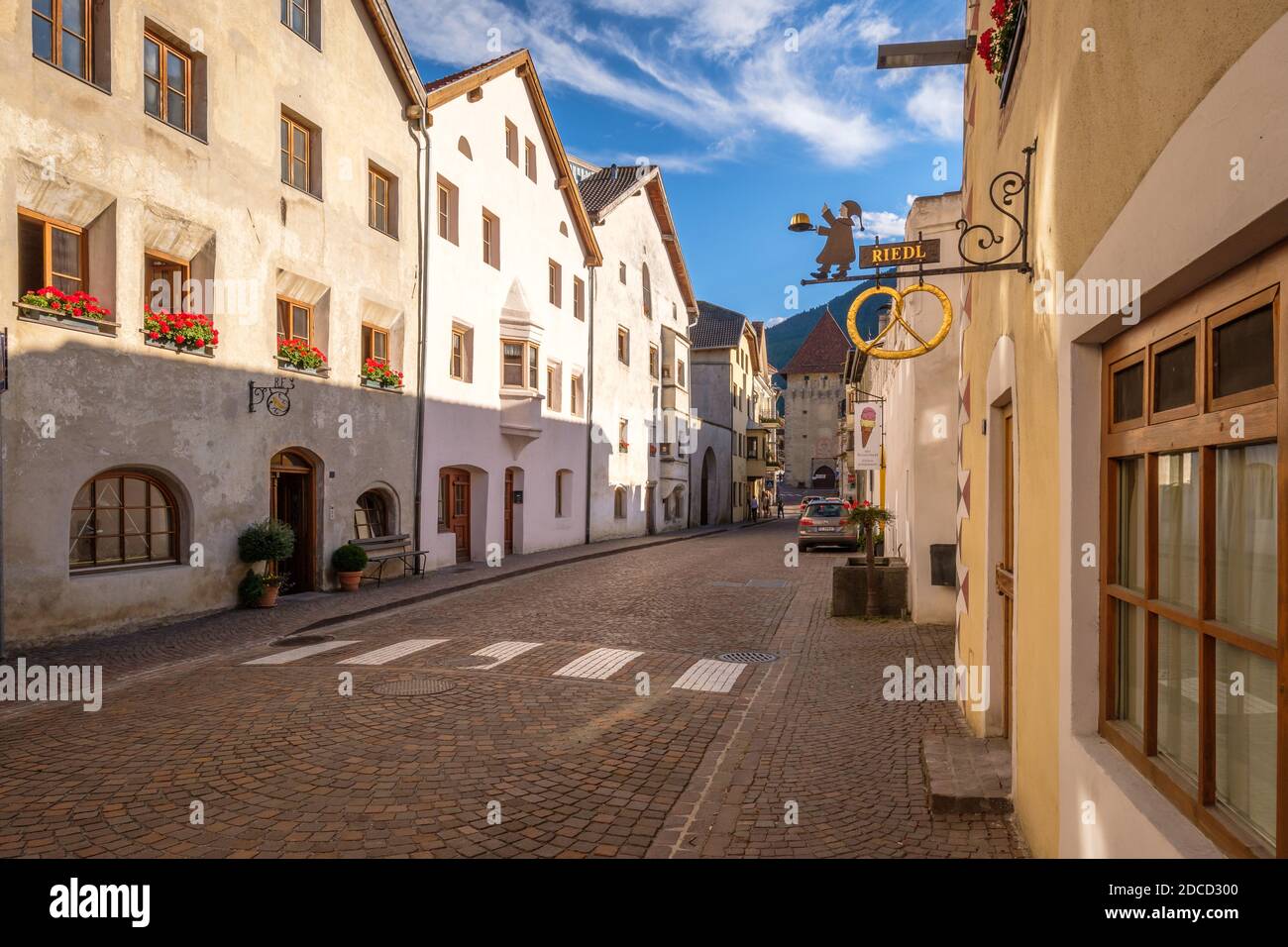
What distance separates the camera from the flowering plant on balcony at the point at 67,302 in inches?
367

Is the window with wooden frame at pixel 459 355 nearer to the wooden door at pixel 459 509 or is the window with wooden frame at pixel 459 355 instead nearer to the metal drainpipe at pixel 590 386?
the wooden door at pixel 459 509

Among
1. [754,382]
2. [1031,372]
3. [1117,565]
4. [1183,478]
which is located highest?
[754,382]

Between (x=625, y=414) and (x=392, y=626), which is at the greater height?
(x=625, y=414)

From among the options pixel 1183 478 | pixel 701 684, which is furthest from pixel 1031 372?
pixel 701 684

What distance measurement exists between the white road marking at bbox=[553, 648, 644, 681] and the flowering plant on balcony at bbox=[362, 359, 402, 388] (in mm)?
8622

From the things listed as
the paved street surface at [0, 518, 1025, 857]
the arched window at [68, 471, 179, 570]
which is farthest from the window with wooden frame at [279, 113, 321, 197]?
the paved street surface at [0, 518, 1025, 857]

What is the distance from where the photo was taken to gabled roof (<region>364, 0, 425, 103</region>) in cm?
1595

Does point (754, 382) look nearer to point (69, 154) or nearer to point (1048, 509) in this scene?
point (69, 154)

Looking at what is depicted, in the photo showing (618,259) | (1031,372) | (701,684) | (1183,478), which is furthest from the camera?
(618,259)

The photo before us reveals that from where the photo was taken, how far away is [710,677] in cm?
845

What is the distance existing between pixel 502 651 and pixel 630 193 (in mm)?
25113
